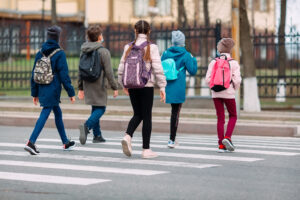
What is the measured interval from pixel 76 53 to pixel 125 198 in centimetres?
1591

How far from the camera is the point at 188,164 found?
9039 mm

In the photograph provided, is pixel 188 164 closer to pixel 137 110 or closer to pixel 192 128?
pixel 137 110

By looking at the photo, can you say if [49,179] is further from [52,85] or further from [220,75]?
[220,75]

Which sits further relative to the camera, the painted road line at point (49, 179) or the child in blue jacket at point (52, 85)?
the child in blue jacket at point (52, 85)

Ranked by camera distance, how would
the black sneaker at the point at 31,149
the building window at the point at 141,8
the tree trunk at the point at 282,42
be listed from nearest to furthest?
the black sneaker at the point at 31,149 → the tree trunk at the point at 282,42 → the building window at the point at 141,8

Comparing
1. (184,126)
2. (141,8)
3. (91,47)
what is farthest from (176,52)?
(141,8)

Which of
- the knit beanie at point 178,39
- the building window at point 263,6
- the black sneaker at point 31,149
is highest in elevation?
the building window at point 263,6

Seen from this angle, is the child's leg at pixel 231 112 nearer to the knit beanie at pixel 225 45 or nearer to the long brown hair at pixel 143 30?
the knit beanie at pixel 225 45

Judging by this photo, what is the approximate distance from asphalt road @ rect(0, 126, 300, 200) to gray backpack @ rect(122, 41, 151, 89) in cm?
98

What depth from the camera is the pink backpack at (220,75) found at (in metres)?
10.5

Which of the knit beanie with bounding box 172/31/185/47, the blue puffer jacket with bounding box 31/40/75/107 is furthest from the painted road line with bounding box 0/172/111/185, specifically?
the knit beanie with bounding box 172/31/185/47

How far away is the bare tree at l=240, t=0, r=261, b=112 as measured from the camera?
1873 cm

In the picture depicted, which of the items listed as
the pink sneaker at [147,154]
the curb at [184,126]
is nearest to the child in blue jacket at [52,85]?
the pink sneaker at [147,154]

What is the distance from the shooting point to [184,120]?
51.2ft
